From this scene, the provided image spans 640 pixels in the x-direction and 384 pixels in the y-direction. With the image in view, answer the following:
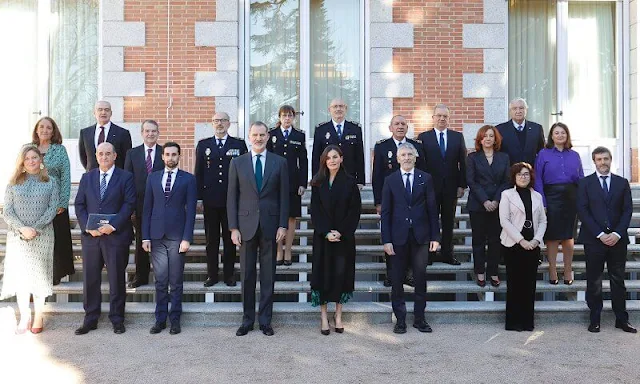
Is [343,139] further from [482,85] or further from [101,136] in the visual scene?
[482,85]

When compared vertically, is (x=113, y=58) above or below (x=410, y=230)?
above

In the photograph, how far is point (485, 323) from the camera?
617 centimetres

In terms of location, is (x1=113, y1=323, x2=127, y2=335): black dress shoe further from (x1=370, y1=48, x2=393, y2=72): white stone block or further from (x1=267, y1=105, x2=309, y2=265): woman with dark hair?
(x1=370, y1=48, x2=393, y2=72): white stone block

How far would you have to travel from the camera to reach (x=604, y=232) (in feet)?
19.3

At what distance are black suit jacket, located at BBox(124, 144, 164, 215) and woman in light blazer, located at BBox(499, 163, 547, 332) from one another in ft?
12.1

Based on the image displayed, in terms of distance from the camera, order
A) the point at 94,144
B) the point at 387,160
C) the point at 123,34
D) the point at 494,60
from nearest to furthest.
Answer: the point at 387,160 → the point at 94,144 → the point at 123,34 → the point at 494,60

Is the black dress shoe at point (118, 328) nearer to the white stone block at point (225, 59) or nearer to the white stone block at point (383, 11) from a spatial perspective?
the white stone block at point (225, 59)

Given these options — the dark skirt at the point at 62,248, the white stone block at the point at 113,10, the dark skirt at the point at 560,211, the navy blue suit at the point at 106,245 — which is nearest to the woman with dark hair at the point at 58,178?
the dark skirt at the point at 62,248

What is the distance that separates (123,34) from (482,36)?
17.5ft

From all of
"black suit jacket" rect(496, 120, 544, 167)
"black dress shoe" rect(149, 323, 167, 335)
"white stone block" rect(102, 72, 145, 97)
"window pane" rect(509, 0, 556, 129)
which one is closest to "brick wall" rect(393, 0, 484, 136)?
"window pane" rect(509, 0, 556, 129)

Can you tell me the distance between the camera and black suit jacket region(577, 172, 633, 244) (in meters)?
5.89

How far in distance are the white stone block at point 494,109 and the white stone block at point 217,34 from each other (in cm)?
388

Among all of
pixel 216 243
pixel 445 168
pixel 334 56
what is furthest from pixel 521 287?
pixel 334 56

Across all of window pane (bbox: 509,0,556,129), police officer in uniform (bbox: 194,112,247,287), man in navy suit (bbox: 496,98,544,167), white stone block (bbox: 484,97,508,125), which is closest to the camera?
police officer in uniform (bbox: 194,112,247,287)
